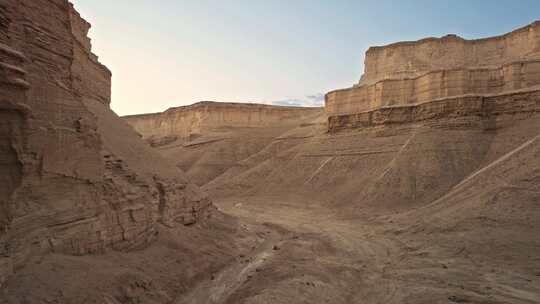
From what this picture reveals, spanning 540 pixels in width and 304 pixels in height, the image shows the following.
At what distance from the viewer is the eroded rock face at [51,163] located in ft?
18.6

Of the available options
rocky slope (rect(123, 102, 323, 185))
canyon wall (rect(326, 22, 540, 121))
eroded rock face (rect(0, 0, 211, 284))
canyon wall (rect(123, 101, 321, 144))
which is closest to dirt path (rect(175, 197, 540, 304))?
eroded rock face (rect(0, 0, 211, 284))

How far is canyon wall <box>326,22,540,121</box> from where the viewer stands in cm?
2441

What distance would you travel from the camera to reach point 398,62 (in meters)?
37.1

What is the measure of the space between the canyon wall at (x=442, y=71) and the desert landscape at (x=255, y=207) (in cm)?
23

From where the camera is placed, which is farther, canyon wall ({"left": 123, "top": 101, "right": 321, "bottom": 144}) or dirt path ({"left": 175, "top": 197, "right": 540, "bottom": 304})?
canyon wall ({"left": 123, "top": 101, "right": 321, "bottom": 144})

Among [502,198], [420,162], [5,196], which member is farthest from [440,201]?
[5,196]

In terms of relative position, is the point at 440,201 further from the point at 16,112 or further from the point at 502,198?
the point at 16,112

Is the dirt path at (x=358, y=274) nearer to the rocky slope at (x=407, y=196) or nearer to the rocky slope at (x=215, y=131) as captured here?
the rocky slope at (x=407, y=196)

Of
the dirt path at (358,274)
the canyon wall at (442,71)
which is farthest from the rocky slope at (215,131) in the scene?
the dirt path at (358,274)

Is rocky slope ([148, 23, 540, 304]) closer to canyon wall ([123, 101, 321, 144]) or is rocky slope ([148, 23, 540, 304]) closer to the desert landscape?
the desert landscape

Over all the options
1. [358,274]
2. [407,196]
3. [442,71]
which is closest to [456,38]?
[442,71]

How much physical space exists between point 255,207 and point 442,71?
15873mm

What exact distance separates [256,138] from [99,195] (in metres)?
31.2

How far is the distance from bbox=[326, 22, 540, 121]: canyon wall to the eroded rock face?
19.2 meters
